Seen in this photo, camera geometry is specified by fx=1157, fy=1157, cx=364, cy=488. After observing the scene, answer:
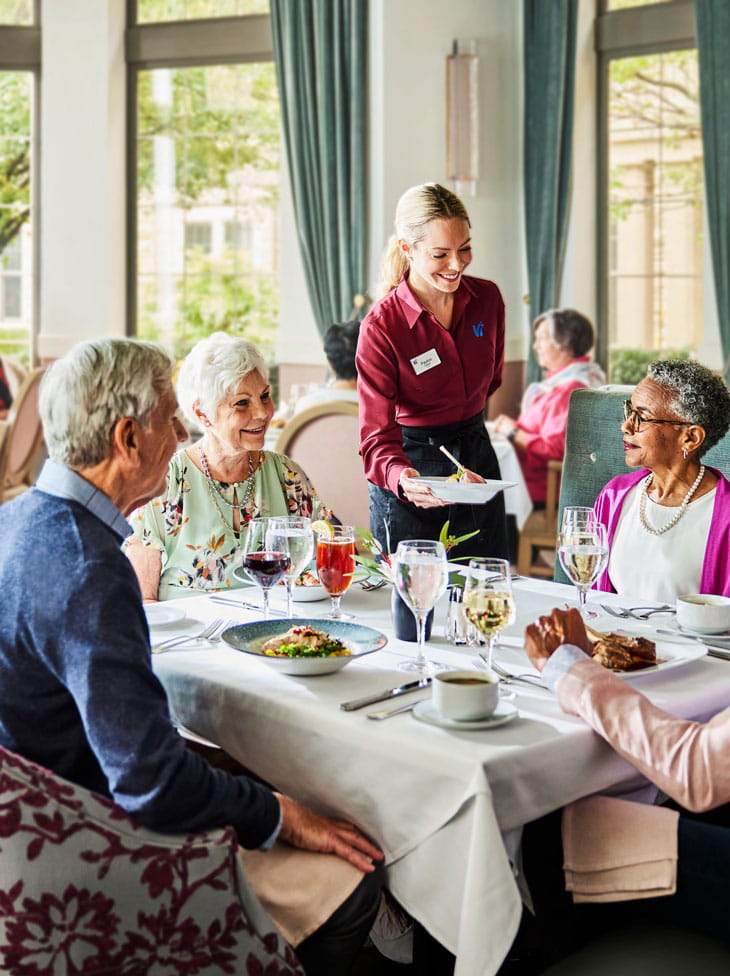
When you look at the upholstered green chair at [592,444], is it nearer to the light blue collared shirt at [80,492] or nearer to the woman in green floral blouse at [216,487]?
the woman in green floral blouse at [216,487]

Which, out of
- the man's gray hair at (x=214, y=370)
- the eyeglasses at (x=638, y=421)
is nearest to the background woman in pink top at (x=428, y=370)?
the man's gray hair at (x=214, y=370)

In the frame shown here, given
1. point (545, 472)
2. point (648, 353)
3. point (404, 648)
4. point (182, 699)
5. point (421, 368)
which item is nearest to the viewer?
point (182, 699)

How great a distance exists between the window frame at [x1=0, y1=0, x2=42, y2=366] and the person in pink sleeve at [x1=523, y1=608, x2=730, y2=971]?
623cm

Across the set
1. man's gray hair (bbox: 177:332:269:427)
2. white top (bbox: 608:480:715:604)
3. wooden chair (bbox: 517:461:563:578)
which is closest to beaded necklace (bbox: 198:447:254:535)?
man's gray hair (bbox: 177:332:269:427)

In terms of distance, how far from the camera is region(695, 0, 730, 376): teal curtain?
5.78m

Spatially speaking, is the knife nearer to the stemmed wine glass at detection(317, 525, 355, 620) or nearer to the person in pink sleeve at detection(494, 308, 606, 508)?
the stemmed wine glass at detection(317, 525, 355, 620)

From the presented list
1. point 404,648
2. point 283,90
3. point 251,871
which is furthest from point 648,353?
point 251,871

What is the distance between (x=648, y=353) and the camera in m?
6.49

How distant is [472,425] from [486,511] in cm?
23

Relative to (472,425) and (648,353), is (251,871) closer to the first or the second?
(472,425)

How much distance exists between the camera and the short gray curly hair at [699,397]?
235 centimetres

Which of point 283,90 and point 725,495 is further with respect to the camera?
point 283,90

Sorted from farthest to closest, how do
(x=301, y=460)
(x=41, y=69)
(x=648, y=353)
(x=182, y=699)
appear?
(x=41, y=69), (x=648, y=353), (x=301, y=460), (x=182, y=699)

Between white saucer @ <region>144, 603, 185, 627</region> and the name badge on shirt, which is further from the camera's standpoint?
the name badge on shirt
